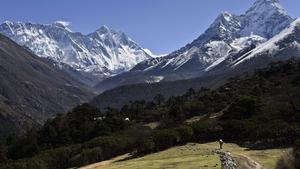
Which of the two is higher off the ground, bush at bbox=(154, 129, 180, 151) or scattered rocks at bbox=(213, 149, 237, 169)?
bush at bbox=(154, 129, 180, 151)

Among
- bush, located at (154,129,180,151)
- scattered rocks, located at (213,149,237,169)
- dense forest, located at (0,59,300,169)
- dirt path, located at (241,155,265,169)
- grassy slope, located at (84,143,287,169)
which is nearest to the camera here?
scattered rocks, located at (213,149,237,169)

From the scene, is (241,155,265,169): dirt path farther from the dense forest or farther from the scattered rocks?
the dense forest

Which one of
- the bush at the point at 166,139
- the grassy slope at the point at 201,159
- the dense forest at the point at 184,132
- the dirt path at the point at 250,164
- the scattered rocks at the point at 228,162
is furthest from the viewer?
the bush at the point at 166,139

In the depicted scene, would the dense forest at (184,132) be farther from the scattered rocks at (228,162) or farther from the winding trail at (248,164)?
the scattered rocks at (228,162)

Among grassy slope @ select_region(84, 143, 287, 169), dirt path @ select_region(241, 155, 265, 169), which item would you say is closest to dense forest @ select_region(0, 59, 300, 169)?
grassy slope @ select_region(84, 143, 287, 169)

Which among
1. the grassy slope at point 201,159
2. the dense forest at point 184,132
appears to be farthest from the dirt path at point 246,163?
the dense forest at point 184,132

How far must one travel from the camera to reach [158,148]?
108 meters

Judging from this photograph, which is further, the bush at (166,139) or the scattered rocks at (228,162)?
the bush at (166,139)

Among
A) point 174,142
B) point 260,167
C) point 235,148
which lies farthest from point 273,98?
point 260,167

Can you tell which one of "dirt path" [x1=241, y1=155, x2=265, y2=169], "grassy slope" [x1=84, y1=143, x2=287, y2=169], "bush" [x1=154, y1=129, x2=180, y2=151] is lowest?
"dirt path" [x1=241, y1=155, x2=265, y2=169]

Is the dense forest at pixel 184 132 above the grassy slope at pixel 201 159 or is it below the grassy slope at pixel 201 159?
above

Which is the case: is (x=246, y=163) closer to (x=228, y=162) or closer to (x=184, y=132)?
(x=228, y=162)

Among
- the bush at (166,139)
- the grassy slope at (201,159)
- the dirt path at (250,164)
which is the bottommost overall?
the dirt path at (250,164)

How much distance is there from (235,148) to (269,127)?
9.72 m
